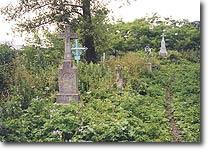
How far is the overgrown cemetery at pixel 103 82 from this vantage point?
4.25 meters

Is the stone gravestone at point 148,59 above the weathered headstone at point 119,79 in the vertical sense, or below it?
above

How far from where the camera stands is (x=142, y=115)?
4.38 meters

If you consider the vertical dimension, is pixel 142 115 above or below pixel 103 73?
below

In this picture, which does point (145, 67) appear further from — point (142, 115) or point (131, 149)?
point (131, 149)

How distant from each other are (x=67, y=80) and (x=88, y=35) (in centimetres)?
43

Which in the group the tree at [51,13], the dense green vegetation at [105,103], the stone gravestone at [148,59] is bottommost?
the dense green vegetation at [105,103]

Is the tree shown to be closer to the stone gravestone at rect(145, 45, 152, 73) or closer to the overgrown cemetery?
the overgrown cemetery

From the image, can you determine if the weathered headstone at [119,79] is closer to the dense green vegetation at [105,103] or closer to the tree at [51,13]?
the dense green vegetation at [105,103]

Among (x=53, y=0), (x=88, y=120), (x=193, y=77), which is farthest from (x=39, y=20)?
(x=193, y=77)

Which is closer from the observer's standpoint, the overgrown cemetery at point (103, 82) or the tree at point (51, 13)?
the overgrown cemetery at point (103, 82)

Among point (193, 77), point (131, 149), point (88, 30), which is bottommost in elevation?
point (131, 149)

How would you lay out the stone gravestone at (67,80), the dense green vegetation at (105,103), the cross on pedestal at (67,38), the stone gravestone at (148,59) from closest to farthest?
the dense green vegetation at (105,103) < the stone gravestone at (148,59) < the cross on pedestal at (67,38) < the stone gravestone at (67,80)

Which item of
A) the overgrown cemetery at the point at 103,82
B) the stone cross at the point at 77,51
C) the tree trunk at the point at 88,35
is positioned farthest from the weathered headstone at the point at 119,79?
the stone cross at the point at 77,51

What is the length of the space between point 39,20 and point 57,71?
1.49ft
